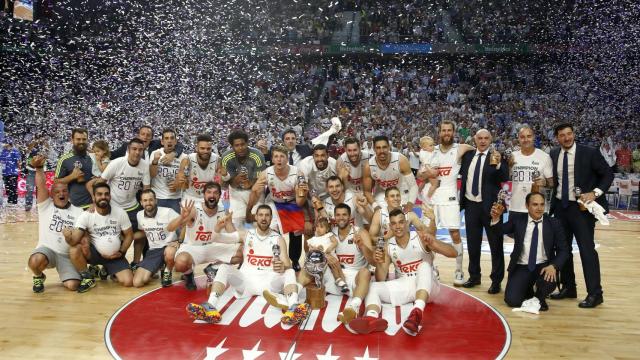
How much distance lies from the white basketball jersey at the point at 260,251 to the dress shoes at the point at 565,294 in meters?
3.29

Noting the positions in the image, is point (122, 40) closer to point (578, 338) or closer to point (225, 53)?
point (225, 53)

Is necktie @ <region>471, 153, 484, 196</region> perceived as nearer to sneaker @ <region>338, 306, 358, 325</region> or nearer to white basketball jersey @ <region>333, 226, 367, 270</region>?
white basketball jersey @ <region>333, 226, 367, 270</region>

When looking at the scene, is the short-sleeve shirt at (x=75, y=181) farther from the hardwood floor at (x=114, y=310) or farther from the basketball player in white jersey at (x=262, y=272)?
the basketball player in white jersey at (x=262, y=272)

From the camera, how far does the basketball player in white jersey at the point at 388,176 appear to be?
20.3ft

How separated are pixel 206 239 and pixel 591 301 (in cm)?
444

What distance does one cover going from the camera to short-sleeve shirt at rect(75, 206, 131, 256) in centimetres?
599

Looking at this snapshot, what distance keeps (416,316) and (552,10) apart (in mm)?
21033

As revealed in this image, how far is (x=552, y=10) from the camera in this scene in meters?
21.3

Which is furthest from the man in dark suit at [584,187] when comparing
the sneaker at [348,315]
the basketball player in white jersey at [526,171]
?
the sneaker at [348,315]

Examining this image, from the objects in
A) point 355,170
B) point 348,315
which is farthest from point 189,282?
point 355,170

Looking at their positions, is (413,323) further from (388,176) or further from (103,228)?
(103,228)

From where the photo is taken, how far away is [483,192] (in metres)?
5.95

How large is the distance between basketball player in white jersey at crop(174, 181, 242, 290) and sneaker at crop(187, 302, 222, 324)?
3.89 feet

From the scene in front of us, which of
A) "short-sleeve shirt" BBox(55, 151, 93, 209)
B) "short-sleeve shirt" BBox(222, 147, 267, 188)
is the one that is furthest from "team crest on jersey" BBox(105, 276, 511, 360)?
"short-sleeve shirt" BBox(55, 151, 93, 209)
